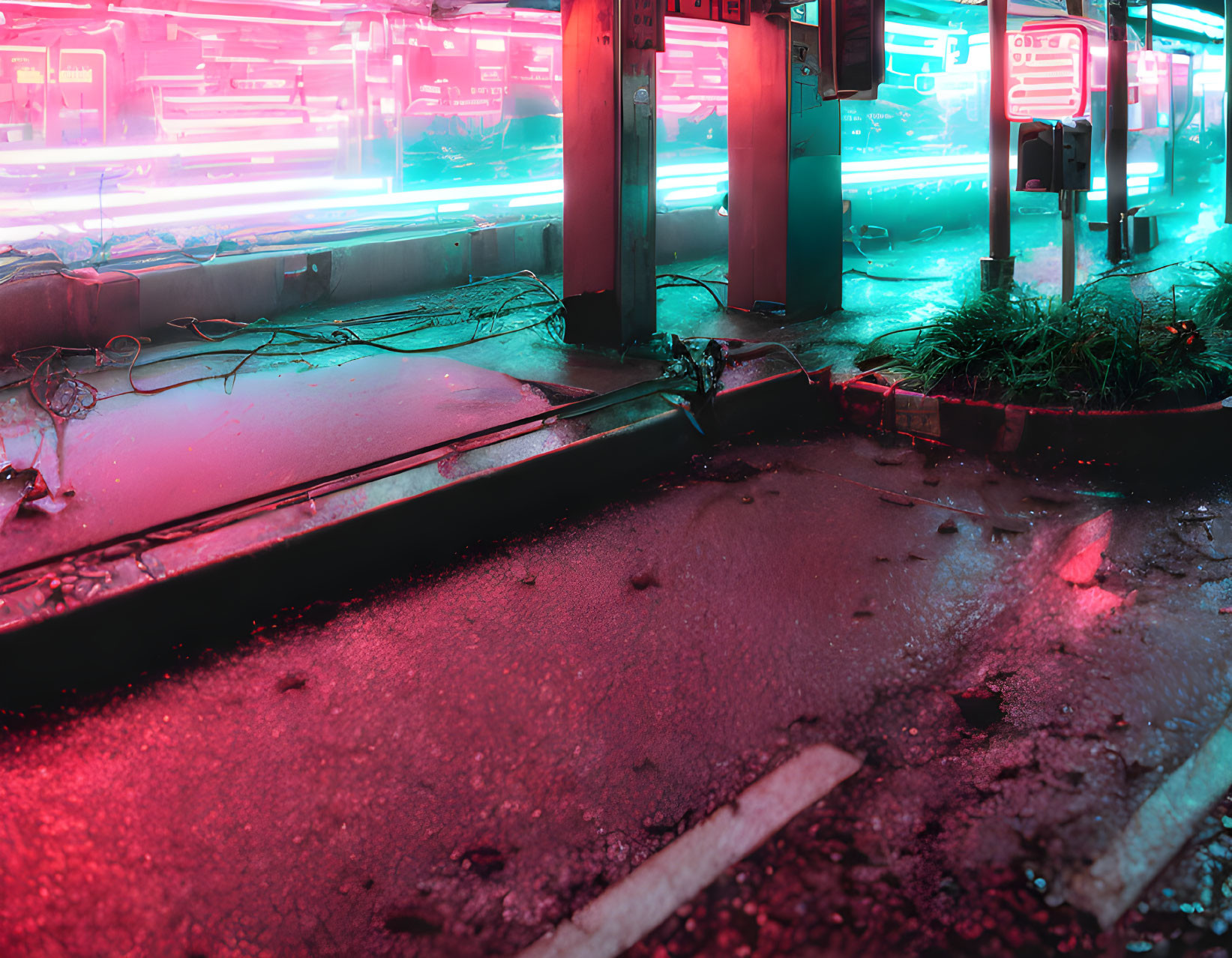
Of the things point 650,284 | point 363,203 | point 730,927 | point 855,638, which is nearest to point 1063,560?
point 855,638

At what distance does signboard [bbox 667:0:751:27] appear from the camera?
7.42m

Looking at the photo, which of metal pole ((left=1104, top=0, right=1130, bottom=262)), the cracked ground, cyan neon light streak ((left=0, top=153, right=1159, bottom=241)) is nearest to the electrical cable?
cyan neon light streak ((left=0, top=153, right=1159, bottom=241))

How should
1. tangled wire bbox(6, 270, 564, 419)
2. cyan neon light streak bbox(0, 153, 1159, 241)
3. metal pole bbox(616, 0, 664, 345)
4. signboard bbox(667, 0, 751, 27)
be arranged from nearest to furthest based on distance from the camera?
tangled wire bbox(6, 270, 564, 419)
metal pole bbox(616, 0, 664, 345)
signboard bbox(667, 0, 751, 27)
cyan neon light streak bbox(0, 153, 1159, 241)

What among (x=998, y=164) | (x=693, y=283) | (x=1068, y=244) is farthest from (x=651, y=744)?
(x=998, y=164)

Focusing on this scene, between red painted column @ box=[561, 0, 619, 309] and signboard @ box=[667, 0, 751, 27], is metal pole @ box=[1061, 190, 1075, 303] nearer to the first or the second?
signboard @ box=[667, 0, 751, 27]

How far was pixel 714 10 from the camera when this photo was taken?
304 inches

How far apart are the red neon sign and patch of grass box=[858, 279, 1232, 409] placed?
2985mm

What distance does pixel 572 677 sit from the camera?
355 centimetres

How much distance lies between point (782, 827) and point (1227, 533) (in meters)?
3.32

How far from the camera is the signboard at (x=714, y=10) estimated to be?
24.3 feet

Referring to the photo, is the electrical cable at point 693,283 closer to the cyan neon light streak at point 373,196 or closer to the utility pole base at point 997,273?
the cyan neon light streak at point 373,196

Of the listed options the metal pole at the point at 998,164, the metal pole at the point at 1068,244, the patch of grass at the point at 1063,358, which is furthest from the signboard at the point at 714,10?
the metal pole at the point at 998,164

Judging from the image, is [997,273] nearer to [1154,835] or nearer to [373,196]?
[373,196]

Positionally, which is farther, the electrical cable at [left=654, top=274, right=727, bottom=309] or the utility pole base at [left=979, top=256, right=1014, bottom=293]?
the utility pole base at [left=979, top=256, right=1014, bottom=293]
